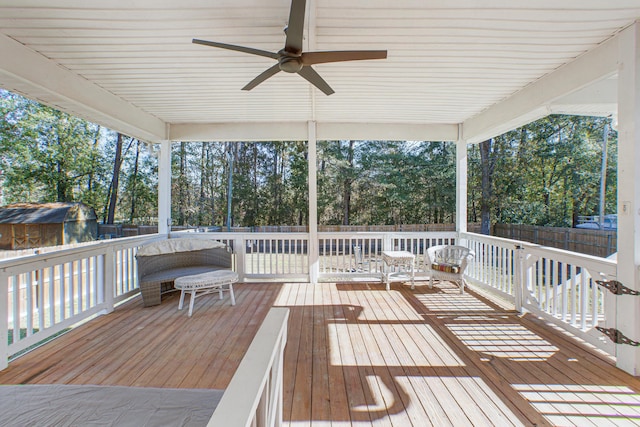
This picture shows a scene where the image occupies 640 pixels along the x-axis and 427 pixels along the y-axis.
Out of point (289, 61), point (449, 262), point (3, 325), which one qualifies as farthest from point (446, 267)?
point (3, 325)

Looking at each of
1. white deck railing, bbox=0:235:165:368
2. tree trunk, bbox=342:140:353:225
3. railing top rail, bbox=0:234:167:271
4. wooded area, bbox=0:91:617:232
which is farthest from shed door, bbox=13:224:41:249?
tree trunk, bbox=342:140:353:225

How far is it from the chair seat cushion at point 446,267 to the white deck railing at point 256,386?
384cm

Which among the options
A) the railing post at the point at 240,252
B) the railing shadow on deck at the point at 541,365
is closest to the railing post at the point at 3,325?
the railing post at the point at 240,252

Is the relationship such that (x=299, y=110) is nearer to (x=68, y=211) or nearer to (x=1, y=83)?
(x=1, y=83)

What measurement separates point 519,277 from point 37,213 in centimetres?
1281

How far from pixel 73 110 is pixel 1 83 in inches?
30.1

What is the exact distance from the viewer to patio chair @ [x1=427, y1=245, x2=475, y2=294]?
4352mm

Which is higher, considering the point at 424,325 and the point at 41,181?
the point at 41,181

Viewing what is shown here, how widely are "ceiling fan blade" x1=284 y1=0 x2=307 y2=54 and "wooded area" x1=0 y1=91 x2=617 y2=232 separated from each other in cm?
1188

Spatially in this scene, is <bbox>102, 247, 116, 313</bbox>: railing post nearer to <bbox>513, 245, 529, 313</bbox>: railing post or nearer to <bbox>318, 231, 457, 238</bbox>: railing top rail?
<bbox>318, 231, 457, 238</bbox>: railing top rail

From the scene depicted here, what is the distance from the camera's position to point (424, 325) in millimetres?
3266

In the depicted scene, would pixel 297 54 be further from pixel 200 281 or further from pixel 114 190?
pixel 114 190

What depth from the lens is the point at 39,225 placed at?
8812mm

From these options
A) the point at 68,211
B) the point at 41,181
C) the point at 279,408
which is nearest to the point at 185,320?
the point at 279,408
